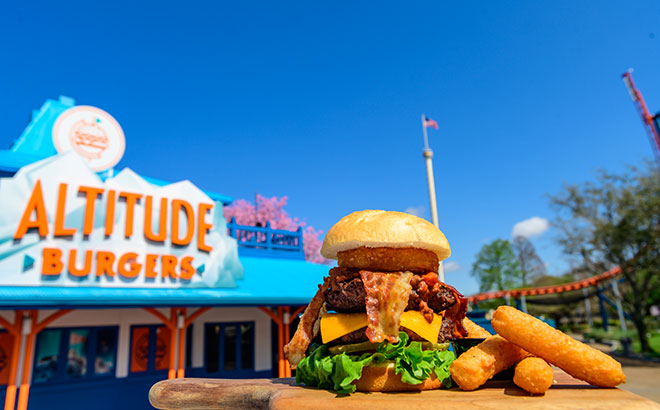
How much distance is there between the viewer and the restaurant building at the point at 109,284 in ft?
29.2

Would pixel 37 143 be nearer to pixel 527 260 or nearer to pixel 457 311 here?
pixel 457 311

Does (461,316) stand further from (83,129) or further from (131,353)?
(83,129)

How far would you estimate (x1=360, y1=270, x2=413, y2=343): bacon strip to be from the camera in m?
3.11

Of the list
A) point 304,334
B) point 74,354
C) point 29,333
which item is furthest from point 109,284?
point 304,334

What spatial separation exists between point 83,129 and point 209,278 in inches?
223

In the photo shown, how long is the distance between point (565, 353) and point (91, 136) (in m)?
12.7

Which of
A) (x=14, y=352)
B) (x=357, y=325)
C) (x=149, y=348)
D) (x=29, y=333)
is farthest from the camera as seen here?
(x=149, y=348)

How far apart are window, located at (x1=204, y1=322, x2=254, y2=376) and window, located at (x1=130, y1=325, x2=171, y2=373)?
4.05 feet

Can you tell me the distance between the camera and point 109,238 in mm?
9883

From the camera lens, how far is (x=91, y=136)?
11531 millimetres

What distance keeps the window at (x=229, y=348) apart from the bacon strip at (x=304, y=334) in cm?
999

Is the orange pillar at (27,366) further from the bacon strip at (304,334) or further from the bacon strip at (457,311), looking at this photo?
the bacon strip at (457,311)

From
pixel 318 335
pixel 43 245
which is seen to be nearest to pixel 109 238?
pixel 43 245

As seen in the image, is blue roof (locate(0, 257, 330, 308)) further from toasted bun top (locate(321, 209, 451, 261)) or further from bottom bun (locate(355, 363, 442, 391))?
bottom bun (locate(355, 363, 442, 391))
